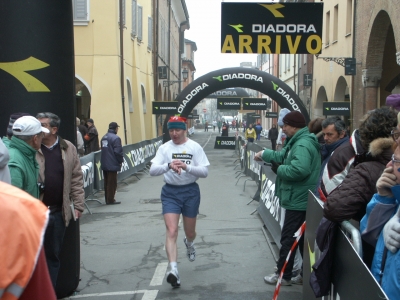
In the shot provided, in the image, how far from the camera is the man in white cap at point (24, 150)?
455 centimetres

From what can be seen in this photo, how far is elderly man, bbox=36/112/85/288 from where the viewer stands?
5.18 m

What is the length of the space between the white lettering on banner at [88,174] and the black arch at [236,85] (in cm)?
927

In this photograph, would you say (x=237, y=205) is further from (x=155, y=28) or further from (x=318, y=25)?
(x=155, y=28)

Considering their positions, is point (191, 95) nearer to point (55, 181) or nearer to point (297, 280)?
point (297, 280)

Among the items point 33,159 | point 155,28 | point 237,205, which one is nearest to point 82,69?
point 237,205

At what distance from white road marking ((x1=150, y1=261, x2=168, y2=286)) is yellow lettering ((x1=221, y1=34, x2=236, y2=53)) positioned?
550 centimetres

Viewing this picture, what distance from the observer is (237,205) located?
509 inches

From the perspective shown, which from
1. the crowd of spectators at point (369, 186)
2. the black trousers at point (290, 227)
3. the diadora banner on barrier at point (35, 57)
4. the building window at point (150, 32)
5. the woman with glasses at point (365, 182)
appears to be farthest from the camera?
the building window at point (150, 32)

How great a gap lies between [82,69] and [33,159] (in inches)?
762

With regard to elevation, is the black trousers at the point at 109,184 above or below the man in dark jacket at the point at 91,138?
below

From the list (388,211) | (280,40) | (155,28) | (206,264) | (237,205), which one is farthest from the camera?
(155,28)

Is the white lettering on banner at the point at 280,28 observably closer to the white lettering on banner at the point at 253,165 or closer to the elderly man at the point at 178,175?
the white lettering on banner at the point at 253,165

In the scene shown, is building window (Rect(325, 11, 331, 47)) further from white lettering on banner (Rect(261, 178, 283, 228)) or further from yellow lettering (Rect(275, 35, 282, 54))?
white lettering on banner (Rect(261, 178, 283, 228))

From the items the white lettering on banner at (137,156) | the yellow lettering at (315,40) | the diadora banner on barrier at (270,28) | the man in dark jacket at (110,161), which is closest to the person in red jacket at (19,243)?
the diadora banner on barrier at (270,28)
